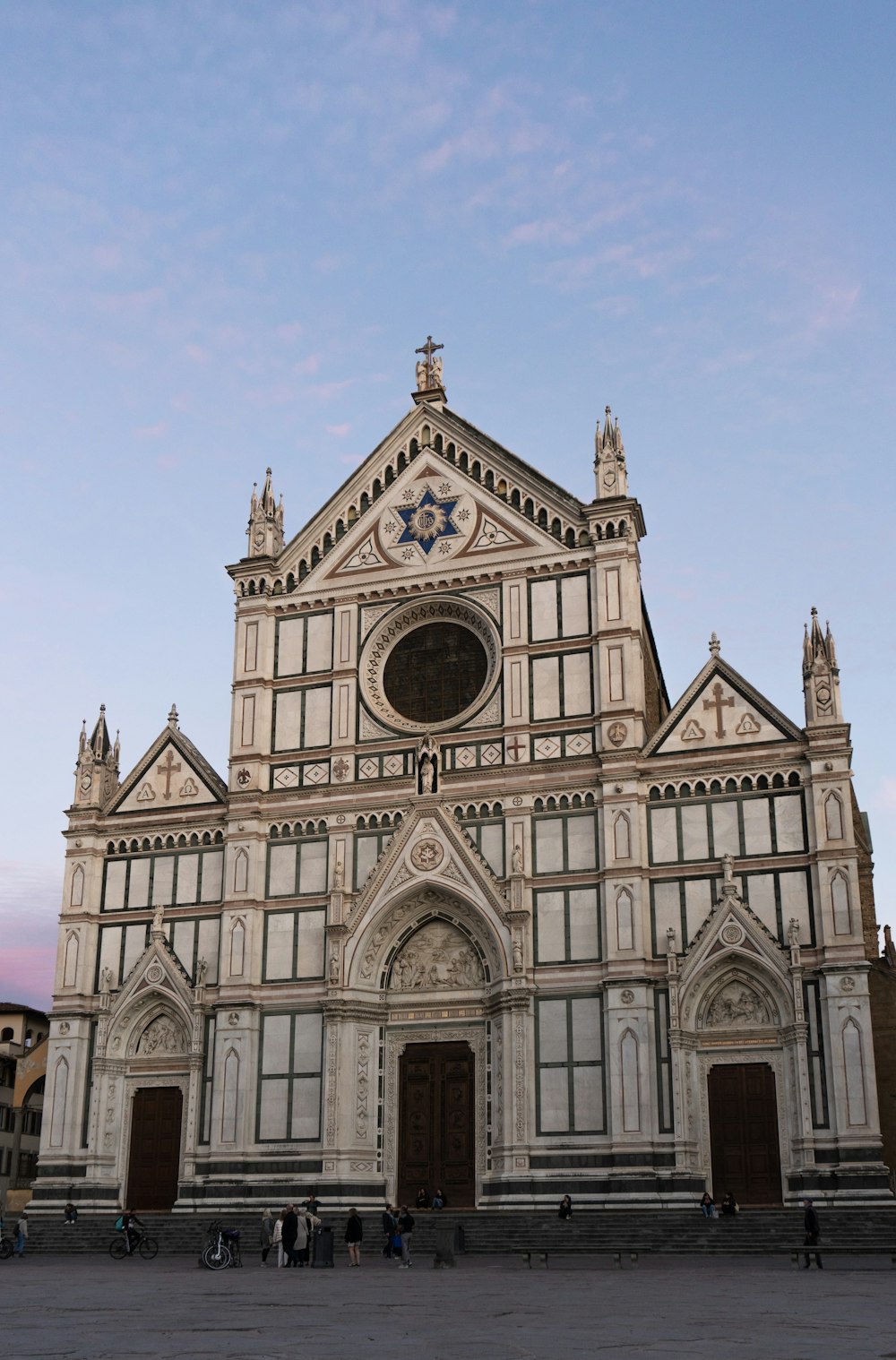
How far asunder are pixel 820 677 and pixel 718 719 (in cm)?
265

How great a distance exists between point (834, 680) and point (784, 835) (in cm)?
402

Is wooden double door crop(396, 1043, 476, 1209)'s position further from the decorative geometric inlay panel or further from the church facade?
the decorative geometric inlay panel

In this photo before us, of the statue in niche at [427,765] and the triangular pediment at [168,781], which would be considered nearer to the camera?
the statue in niche at [427,765]

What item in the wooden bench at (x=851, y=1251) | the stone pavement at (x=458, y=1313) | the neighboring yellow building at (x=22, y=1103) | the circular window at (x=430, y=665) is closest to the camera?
the stone pavement at (x=458, y=1313)

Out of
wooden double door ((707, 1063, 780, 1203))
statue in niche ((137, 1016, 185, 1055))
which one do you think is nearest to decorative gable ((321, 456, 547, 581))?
statue in niche ((137, 1016, 185, 1055))

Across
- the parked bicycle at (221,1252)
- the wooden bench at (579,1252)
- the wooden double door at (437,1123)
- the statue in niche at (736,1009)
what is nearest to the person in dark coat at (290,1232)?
the parked bicycle at (221,1252)

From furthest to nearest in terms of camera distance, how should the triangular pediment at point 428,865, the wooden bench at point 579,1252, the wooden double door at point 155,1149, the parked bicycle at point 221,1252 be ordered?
the wooden double door at point 155,1149, the triangular pediment at point 428,865, the wooden bench at point 579,1252, the parked bicycle at point 221,1252

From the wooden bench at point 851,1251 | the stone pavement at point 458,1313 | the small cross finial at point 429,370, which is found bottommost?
the wooden bench at point 851,1251

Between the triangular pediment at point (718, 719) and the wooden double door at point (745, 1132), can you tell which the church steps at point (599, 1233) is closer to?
the wooden double door at point (745, 1132)

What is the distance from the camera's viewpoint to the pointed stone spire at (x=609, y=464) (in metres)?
38.1

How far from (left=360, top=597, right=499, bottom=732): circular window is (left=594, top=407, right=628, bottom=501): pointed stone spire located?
4771 millimetres

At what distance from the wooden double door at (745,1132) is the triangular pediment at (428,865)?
6.99m

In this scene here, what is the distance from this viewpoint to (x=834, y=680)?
34344 millimetres

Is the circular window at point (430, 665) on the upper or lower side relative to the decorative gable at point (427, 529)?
lower
